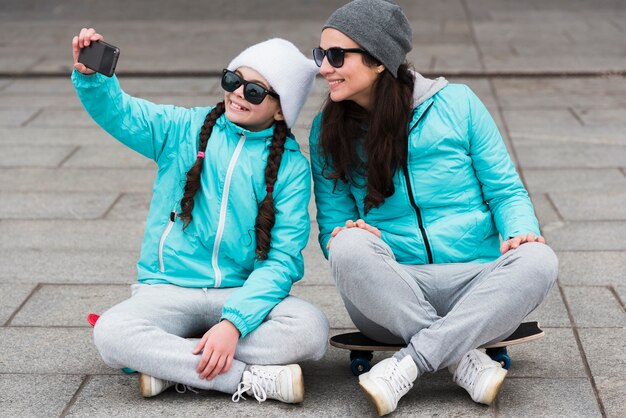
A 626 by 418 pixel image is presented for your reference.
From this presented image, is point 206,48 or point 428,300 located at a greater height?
point 428,300

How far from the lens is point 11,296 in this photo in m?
4.40

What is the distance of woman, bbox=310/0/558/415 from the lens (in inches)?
127

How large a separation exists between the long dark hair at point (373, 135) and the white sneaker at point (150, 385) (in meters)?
0.86

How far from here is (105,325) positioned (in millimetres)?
3320

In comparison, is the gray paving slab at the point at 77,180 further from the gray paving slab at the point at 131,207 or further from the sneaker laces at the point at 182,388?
the sneaker laces at the point at 182,388

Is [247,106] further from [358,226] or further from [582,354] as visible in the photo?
[582,354]

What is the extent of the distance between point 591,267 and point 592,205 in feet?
3.32

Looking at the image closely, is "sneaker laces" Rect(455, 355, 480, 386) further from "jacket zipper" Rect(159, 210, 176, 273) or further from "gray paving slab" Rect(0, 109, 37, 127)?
"gray paving slab" Rect(0, 109, 37, 127)

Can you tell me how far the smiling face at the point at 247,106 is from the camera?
3516 mm

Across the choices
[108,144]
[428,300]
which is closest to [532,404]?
[428,300]

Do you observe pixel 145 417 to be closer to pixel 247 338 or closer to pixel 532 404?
pixel 247 338

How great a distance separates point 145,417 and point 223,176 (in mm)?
814

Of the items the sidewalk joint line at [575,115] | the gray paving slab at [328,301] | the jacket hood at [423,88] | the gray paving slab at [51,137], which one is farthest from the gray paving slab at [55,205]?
the sidewalk joint line at [575,115]

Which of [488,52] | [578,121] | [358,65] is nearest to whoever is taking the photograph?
A: [358,65]
